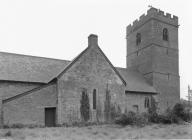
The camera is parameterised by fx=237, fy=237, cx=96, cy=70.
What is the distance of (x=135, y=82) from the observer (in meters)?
35.7

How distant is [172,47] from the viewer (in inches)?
1580

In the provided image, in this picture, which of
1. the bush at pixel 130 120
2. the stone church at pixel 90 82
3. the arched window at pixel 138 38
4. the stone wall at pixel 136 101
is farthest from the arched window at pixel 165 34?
the bush at pixel 130 120

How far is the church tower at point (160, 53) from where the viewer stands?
37.8 meters

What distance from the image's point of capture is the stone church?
23969 millimetres

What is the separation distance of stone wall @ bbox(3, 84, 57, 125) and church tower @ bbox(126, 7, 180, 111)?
726 inches

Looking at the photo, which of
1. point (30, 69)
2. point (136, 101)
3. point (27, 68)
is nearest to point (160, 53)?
point (136, 101)

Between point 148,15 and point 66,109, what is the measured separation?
22.8 m

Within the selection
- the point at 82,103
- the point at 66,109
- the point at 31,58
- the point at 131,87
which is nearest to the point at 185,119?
the point at 131,87

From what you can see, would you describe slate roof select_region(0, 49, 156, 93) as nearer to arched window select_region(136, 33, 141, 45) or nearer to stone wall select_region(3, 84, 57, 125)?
stone wall select_region(3, 84, 57, 125)

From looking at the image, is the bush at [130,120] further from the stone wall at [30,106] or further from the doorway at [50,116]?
the stone wall at [30,106]

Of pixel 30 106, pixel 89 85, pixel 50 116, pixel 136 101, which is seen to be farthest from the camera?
pixel 136 101

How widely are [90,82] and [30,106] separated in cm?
725

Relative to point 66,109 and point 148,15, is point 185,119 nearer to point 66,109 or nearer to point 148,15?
point 66,109

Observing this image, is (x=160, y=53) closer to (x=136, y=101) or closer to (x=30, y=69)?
(x=136, y=101)
